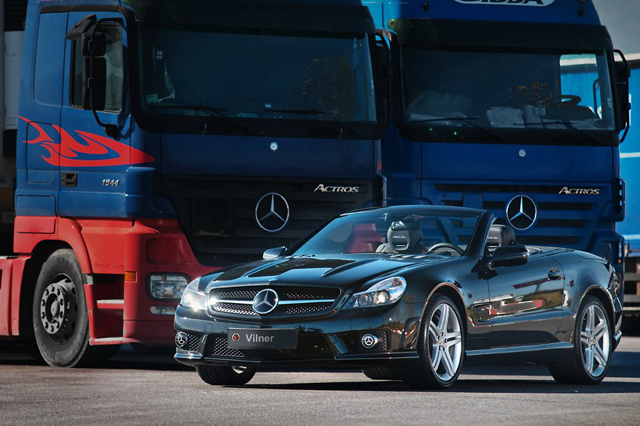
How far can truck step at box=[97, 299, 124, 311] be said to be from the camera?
12578 mm

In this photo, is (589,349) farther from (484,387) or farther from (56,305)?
(56,305)

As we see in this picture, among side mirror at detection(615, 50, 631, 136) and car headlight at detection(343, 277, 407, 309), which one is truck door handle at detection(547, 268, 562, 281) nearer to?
car headlight at detection(343, 277, 407, 309)

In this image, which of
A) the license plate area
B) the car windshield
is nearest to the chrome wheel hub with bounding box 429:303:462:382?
the car windshield

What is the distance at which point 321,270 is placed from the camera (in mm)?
9969

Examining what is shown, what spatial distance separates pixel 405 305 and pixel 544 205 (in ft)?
16.7

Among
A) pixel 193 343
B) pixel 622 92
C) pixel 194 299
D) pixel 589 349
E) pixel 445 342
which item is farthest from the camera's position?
pixel 622 92

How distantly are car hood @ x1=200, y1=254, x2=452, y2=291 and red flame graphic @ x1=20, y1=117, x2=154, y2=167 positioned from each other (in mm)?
2411

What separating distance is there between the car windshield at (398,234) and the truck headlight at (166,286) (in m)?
1.68

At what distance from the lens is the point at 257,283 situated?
9875 mm

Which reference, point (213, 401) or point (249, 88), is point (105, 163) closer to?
point (249, 88)

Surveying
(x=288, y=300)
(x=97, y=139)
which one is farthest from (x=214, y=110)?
(x=288, y=300)

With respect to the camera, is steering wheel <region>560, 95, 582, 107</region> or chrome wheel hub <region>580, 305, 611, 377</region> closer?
chrome wheel hub <region>580, 305, 611, 377</region>

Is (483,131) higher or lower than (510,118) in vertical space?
lower

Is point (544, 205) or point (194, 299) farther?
point (544, 205)
